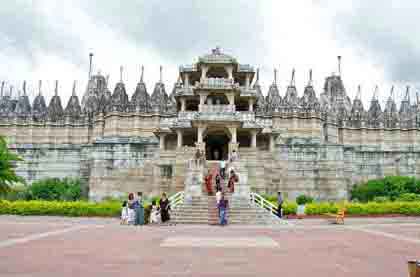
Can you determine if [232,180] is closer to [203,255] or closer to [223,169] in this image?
[223,169]

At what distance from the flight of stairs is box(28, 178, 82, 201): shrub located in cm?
2237

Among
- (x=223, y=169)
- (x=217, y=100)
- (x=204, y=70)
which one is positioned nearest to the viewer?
(x=223, y=169)

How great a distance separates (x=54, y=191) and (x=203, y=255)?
34.6 m

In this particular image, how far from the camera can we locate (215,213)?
881 inches

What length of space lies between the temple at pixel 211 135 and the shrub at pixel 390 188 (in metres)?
2.19

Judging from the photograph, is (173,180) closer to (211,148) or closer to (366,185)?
(211,148)

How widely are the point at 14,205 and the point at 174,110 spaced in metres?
26.7

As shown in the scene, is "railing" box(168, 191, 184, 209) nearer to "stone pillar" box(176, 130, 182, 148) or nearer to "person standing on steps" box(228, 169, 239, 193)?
"person standing on steps" box(228, 169, 239, 193)

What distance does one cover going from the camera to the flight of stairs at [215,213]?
2164 centimetres

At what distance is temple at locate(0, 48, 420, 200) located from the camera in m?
34.4

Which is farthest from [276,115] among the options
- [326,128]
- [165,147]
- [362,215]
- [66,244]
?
[66,244]

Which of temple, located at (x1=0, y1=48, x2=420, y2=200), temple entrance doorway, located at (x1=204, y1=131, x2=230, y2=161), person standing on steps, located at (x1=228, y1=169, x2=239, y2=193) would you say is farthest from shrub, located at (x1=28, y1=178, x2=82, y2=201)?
person standing on steps, located at (x1=228, y1=169, x2=239, y2=193)

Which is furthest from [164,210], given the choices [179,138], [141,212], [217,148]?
[217,148]

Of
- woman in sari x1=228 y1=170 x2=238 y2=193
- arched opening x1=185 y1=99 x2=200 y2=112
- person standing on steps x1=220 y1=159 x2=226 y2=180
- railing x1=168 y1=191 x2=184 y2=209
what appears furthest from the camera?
arched opening x1=185 y1=99 x2=200 y2=112
